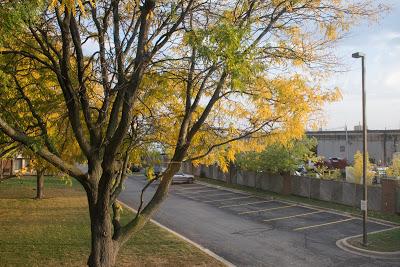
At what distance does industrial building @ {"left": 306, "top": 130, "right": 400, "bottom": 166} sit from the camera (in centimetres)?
5300

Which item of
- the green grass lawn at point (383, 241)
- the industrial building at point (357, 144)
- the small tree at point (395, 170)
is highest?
the industrial building at point (357, 144)

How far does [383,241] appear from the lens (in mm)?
15133

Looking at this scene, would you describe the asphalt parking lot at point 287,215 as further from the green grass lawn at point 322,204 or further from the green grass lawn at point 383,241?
the green grass lawn at point 383,241

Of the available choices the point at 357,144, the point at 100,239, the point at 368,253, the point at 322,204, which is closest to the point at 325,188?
the point at 322,204

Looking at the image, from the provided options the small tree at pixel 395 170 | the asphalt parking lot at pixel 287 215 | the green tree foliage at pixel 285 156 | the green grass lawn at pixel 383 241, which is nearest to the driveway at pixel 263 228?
the asphalt parking lot at pixel 287 215

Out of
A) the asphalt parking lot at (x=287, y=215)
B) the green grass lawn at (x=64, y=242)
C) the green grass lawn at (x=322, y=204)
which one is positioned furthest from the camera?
the green grass lawn at (x=322, y=204)

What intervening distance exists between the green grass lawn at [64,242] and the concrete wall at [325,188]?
34.6 feet

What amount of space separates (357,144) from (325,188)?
35824mm

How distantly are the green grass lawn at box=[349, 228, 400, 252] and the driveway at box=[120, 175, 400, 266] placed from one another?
29.5 inches

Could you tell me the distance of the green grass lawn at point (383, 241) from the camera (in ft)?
46.6

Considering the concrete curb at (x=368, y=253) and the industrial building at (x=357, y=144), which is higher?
the industrial building at (x=357, y=144)

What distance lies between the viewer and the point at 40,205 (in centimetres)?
2273

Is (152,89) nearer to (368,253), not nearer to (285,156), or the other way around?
(368,253)

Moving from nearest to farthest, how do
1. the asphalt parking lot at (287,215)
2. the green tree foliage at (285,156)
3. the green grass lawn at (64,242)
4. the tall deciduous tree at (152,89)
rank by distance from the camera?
1. the tall deciduous tree at (152,89)
2. the green grass lawn at (64,242)
3. the asphalt parking lot at (287,215)
4. the green tree foliage at (285,156)
